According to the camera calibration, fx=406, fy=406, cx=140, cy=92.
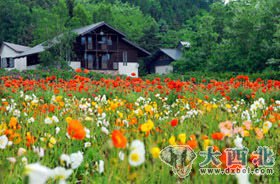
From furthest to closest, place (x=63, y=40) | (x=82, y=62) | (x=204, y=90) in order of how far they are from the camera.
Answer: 1. (x=82, y=62)
2. (x=63, y=40)
3. (x=204, y=90)

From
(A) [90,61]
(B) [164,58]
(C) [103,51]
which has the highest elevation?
(C) [103,51]

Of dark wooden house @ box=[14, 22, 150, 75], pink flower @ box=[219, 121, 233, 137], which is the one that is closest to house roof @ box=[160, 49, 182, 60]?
dark wooden house @ box=[14, 22, 150, 75]

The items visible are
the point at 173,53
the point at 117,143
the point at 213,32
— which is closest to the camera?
the point at 117,143

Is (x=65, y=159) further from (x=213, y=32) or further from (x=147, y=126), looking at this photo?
(x=213, y=32)

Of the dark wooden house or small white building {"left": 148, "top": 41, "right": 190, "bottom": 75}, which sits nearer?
the dark wooden house

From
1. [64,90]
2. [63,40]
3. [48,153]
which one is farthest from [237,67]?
[48,153]

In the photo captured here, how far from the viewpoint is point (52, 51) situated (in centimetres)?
3212

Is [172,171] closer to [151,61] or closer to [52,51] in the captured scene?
[52,51]

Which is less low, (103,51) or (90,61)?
(103,51)

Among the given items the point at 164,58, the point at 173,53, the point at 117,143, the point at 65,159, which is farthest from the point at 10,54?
the point at 117,143

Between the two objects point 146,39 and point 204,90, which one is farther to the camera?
point 146,39

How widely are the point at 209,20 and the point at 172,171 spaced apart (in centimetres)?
3065

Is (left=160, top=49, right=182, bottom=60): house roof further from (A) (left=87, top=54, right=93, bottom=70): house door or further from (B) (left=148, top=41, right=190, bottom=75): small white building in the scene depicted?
(A) (left=87, top=54, right=93, bottom=70): house door

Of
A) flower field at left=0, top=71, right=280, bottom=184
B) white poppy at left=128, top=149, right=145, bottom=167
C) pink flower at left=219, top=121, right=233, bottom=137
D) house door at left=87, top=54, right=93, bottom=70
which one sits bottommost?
flower field at left=0, top=71, right=280, bottom=184
